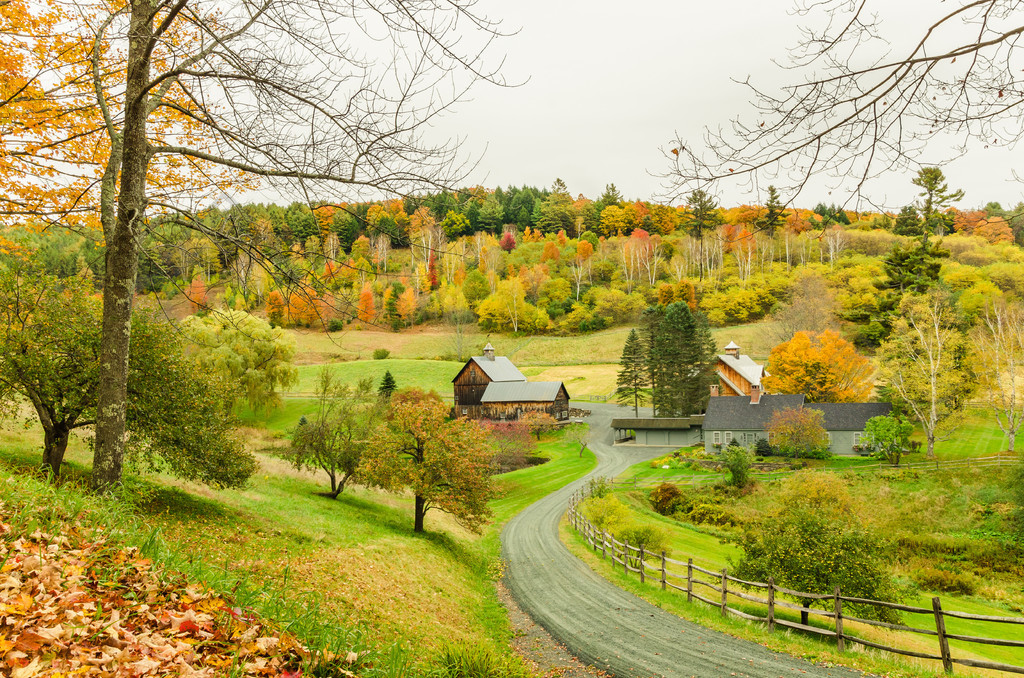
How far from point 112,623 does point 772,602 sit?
12888 mm

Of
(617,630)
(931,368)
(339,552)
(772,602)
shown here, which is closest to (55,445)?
(339,552)

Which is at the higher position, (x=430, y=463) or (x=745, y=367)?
(x=745, y=367)

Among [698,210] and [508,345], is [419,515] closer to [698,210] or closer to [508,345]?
[698,210]

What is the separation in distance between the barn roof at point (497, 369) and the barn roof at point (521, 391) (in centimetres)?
110

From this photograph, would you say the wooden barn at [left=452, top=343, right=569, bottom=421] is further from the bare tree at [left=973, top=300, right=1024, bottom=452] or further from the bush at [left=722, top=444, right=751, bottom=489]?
the bare tree at [left=973, top=300, right=1024, bottom=452]

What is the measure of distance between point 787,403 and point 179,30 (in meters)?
47.2

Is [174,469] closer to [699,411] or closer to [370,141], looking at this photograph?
[370,141]

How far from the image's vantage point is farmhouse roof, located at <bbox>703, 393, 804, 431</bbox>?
43.7 m

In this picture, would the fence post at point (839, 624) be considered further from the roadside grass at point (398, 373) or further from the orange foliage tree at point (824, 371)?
the roadside grass at point (398, 373)

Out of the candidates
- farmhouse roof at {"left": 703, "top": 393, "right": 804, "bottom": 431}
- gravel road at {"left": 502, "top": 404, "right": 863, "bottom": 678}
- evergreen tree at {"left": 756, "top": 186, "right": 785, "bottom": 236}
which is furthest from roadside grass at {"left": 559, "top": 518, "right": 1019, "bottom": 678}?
farmhouse roof at {"left": 703, "top": 393, "right": 804, "bottom": 431}

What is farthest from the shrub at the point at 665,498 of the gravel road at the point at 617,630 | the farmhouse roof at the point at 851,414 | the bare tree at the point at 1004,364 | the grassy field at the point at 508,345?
the grassy field at the point at 508,345

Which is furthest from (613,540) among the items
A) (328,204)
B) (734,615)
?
(328,204)

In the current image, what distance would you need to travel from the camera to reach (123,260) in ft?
21.4

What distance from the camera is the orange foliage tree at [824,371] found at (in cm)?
4603
